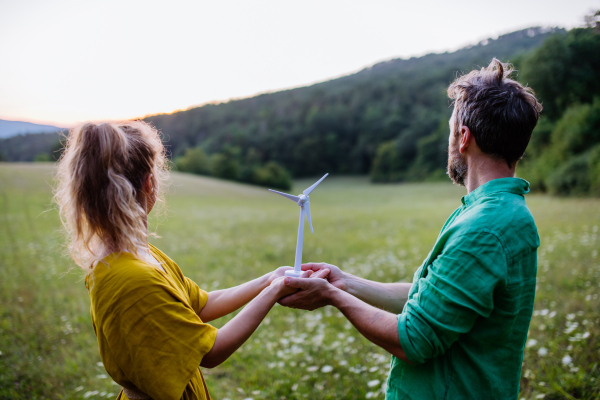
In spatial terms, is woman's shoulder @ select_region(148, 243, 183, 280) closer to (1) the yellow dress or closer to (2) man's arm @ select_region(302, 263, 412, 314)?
(1) the yellow dress

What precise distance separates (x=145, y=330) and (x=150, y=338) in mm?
48

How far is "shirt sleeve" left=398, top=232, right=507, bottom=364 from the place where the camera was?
1.70 m

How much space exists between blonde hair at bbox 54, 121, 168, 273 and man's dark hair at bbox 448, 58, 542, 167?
1909 millimetres

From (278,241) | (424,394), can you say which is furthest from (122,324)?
(278,241)

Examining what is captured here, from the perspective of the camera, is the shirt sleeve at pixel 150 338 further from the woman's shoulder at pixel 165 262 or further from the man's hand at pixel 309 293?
the man's hand at pixel 309 293

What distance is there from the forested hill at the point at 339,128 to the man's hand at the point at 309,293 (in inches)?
2677

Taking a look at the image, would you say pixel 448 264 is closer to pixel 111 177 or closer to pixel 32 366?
pixel 111 177

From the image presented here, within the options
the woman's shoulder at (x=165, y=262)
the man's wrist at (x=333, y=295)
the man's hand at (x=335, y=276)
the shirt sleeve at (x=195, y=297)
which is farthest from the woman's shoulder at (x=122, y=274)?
the man's hand at (x=335, y=276)

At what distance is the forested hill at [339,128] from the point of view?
72.1 metres

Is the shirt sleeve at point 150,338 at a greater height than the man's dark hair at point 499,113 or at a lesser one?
lesser

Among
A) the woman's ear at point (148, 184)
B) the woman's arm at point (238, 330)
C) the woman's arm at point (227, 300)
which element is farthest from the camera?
the woman's arm at point (227, 300)

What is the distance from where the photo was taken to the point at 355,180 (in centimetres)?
7425

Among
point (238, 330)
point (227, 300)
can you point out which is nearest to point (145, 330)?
point (238, 330)

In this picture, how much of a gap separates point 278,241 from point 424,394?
1127 centimetres
